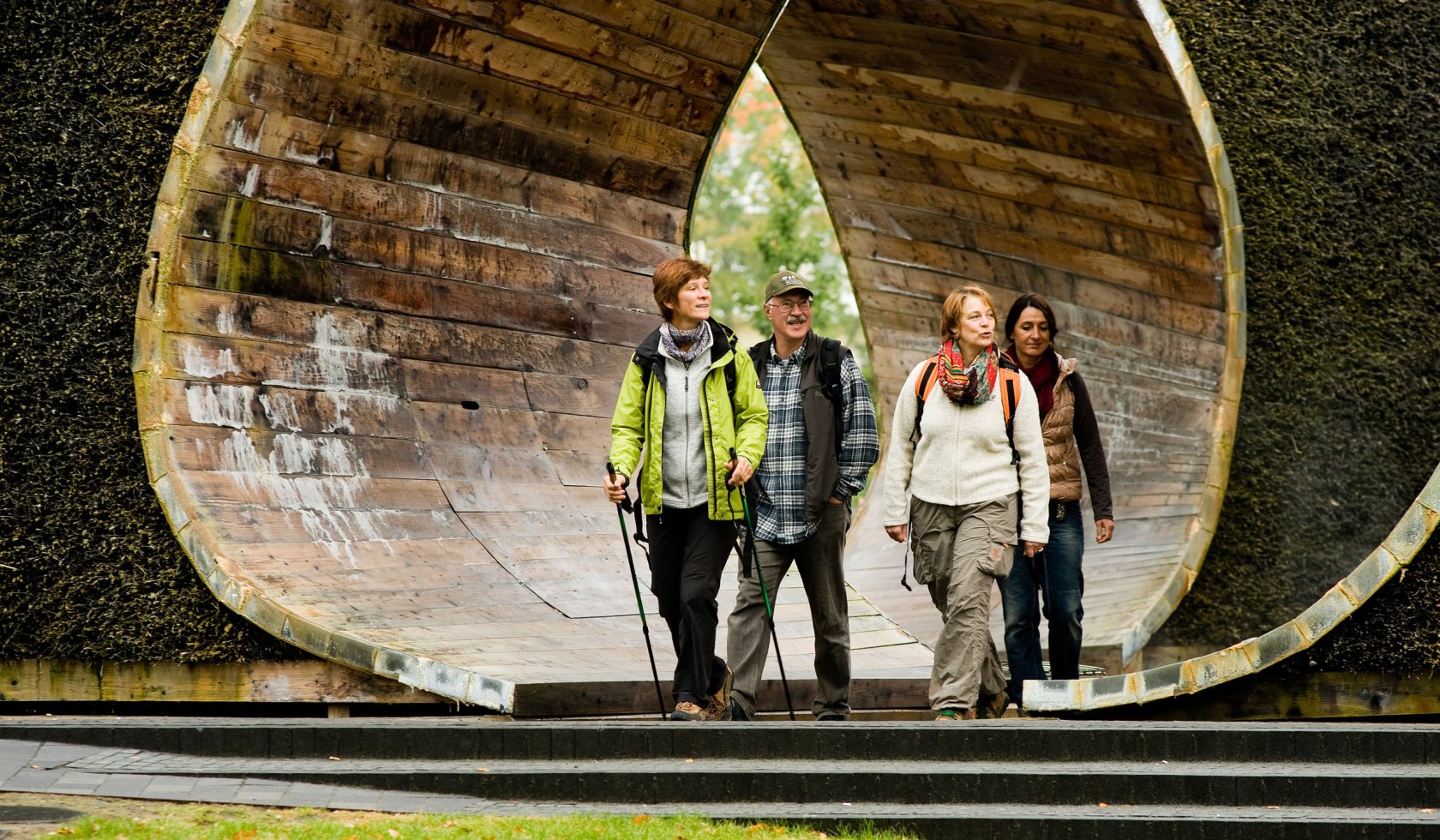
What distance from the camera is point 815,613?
6539mm

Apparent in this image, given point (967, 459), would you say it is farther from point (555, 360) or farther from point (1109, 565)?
point (1109, 565)

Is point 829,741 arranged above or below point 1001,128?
below

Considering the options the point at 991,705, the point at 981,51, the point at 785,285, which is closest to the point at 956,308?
the point at 785,285

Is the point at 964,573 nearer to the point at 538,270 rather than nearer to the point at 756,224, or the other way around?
the point at 538,270

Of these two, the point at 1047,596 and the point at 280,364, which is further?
the point at 280,364

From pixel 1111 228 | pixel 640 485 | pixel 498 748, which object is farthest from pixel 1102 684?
pixel 1111 228

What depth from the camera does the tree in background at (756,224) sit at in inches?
969

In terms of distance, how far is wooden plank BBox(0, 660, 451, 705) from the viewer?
7.05 m

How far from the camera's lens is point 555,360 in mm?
10055

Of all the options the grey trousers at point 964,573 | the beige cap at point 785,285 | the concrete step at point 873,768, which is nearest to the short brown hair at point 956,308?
the beige cap at point 785,285

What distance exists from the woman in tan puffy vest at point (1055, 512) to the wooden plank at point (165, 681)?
296cm

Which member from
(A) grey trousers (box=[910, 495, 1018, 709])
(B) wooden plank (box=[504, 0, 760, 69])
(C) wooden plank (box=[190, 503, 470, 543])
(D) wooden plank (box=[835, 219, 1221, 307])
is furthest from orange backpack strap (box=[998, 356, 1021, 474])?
(D) wooden plank (box=[835, 219, 1221, 307])

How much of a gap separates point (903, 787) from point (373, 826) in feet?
5.58

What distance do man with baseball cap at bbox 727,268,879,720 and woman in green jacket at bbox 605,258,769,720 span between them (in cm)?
24
